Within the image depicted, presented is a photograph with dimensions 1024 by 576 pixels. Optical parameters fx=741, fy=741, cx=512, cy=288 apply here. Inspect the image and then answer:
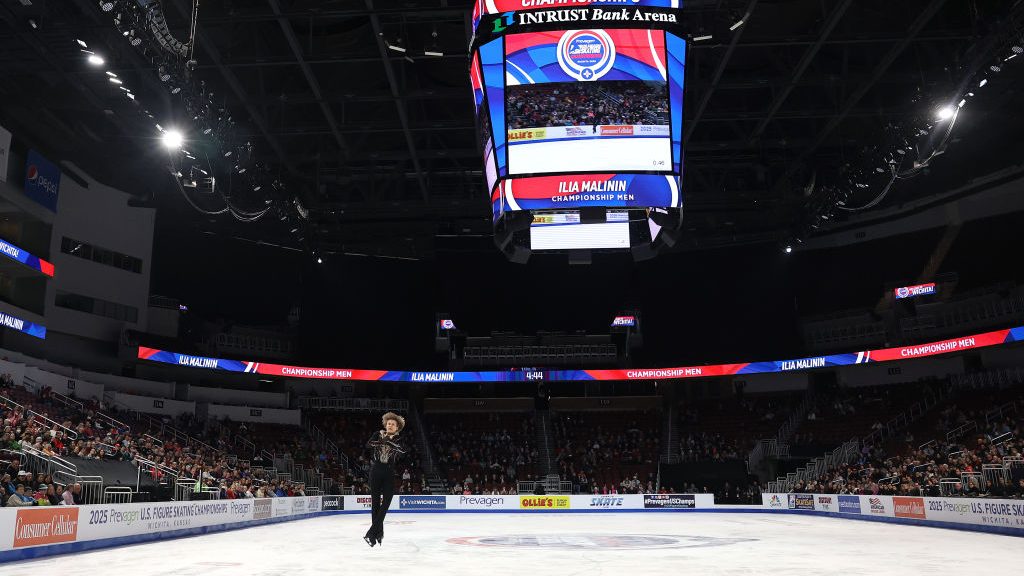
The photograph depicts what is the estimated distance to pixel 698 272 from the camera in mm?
41281

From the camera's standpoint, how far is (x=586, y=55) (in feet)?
44.5

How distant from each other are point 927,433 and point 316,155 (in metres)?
28.2

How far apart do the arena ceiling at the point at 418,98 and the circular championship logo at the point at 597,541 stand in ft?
26.9

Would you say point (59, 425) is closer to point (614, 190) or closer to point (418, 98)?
point (418, 98)

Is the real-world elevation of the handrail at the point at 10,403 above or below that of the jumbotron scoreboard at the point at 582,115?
below

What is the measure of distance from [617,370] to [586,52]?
30915 mm

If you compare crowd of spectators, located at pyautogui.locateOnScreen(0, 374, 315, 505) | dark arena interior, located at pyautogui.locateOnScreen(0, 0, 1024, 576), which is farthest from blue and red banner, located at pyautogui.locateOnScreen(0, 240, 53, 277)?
crowd of spectators, located at pyautogui.locateOnScreen(0, 374, 315, 505)

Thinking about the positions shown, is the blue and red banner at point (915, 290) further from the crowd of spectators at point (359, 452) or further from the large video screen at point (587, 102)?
the large video screen at point (587, 102)

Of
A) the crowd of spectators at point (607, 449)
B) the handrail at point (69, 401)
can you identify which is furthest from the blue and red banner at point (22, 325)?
the crowd of spectators at point (607, 449)

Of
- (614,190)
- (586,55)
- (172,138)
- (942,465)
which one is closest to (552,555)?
(614,190)

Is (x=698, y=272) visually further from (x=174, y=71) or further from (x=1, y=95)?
(x=1, y=95)

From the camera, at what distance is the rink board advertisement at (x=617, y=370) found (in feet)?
113

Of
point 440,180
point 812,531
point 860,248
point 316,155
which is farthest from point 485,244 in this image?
point 812,531

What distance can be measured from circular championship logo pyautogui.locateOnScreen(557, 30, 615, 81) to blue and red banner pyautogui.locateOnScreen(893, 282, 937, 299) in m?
31.3
